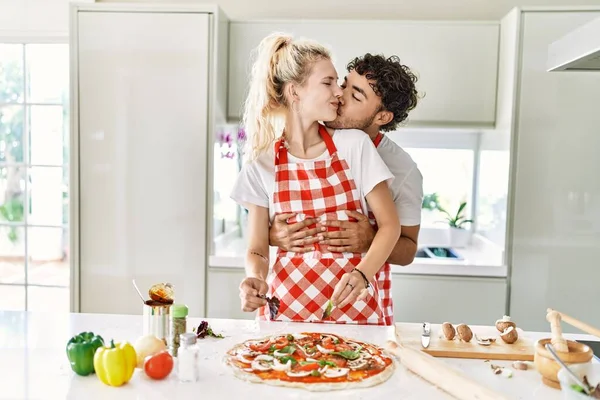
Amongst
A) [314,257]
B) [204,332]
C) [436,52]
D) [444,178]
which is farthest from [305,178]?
[444,178]

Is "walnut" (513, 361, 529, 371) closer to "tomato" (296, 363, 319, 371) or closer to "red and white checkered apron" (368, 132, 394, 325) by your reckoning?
"tomato" (296, 363, 319, 371)

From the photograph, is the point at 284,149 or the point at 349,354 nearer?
the point at 349,354

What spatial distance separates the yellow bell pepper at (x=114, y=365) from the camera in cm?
114

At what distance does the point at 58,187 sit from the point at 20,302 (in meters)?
0.70

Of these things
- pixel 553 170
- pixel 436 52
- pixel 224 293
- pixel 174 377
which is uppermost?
pixel 436 52

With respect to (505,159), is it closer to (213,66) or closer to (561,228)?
(561,228)

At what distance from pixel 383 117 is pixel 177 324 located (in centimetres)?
93

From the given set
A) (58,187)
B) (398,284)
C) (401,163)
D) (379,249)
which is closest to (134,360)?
(379,249)

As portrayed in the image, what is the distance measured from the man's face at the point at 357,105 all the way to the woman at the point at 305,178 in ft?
0.18

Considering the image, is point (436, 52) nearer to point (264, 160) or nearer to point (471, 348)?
point (264, 160)

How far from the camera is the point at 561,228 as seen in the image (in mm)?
2584

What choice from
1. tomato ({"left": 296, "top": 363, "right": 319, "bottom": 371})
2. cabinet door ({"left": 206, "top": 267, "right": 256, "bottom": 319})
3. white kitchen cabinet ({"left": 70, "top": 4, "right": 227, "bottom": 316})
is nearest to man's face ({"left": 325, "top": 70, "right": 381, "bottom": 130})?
tomato ({"left": 296, "top": 363, "right": 319, "bottom": 371})

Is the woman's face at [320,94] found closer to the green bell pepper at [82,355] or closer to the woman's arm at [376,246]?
the woman's arm at [376,246]

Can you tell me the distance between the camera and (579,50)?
1.32 m
